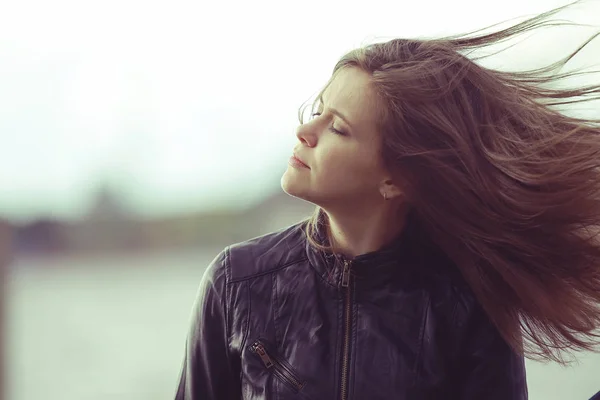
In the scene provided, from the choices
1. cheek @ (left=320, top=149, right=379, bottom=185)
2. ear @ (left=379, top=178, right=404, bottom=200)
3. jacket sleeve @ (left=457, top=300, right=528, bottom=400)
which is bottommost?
jacket sleeve @ (left=457, top=300, right=528, bottom=400)

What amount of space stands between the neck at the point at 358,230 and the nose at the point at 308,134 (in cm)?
12

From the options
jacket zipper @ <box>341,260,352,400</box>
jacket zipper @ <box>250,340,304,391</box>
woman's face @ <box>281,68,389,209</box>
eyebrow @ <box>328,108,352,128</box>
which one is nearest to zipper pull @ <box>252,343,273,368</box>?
jacket zipper @ <box>250,340,304,391</box>

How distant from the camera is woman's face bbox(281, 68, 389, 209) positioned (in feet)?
4.14

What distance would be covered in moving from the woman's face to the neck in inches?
1.7

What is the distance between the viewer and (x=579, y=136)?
1271 mm

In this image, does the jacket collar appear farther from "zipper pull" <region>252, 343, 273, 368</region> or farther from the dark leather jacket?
"zipper pull" <region>252, 343, 273, 368</region>

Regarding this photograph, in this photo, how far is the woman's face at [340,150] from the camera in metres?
1.26

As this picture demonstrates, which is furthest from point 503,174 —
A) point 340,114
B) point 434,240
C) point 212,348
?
point 212,348

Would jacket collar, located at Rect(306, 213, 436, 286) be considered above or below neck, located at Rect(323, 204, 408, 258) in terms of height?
below

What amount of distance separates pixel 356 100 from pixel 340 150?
85 mm

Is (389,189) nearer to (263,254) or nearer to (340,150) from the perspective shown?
(340,150)

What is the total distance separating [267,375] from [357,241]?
269mm

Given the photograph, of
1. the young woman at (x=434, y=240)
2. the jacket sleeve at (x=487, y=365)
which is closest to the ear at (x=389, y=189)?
the young woman at (x=434, y=240)

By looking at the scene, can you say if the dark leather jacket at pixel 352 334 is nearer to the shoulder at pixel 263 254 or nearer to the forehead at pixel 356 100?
the shoulder at pixel 263 254
